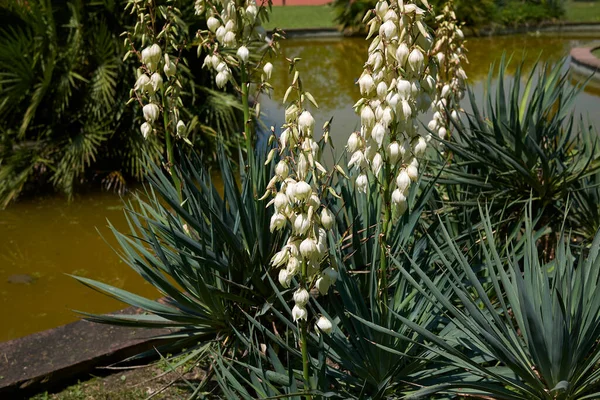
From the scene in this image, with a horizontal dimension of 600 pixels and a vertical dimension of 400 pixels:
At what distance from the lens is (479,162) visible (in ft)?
11.5

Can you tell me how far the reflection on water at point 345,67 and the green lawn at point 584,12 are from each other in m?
2.56

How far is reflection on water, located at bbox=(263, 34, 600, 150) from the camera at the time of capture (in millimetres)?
8047

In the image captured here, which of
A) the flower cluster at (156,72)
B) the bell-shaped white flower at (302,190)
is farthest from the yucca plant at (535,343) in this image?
the flower cluster at (156,72)

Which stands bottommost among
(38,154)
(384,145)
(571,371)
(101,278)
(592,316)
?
(101,278)

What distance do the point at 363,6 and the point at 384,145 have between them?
46.3 ft

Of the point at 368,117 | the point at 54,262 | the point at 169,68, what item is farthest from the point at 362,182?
the point at 54,262

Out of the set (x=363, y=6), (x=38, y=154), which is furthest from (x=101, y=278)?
(x=363, y=6)

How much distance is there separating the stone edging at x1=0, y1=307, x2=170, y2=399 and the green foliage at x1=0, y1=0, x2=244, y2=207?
2.61 metres

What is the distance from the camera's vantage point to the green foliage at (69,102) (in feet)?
18.6

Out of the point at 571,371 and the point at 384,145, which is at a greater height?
the point at 384,145

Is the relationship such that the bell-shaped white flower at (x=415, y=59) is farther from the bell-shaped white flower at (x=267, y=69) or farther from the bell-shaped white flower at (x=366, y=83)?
the bell-shaped white flower at (x=267, y=69)

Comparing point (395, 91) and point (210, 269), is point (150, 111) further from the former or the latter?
point (395, 91)

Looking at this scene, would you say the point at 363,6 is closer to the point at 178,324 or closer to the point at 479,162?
the point at 479,162

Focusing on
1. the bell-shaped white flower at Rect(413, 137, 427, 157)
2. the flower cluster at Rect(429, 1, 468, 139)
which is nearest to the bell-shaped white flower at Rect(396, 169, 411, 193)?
the bell-shaped white flower at Rect(413, 137, 427, 157)
